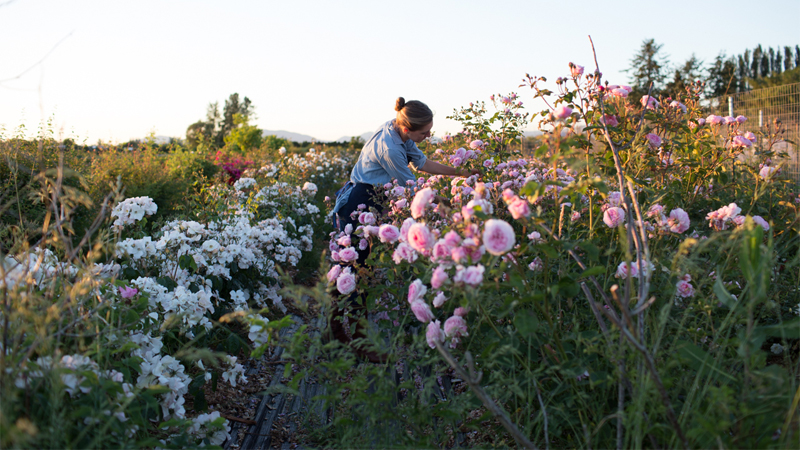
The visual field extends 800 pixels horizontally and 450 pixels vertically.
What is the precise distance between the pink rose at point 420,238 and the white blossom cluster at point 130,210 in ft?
6.12

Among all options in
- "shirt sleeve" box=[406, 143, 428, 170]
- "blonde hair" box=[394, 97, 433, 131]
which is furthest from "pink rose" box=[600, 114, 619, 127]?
"shirt sleeve" box=[406, 143, 428, 170]

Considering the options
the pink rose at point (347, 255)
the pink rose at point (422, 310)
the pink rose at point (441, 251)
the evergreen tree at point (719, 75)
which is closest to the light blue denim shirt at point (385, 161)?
the pink rose at point (347, 255)

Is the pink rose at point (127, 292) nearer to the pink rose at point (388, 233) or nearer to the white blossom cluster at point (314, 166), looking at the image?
the pink rose at point (388, 233)

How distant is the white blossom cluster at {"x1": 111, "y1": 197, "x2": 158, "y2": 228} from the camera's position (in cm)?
268

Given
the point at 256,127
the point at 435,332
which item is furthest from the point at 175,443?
the point at 256,127

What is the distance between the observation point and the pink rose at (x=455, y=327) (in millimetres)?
1586

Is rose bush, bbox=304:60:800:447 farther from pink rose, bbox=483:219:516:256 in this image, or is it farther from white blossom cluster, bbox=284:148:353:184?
white blossom cluster, bbox=284:148:353:184

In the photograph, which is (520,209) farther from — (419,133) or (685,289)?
(419,133)

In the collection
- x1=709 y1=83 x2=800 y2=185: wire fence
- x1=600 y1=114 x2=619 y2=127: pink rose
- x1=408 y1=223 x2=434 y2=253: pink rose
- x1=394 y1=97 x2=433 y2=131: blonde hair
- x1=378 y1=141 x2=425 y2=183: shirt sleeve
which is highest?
x1=709 y1=83 x2=800 y2=185: wire fence

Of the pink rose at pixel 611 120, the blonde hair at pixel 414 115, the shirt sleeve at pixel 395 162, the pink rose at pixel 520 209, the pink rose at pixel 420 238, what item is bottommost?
the pink rose at pixel 420 238

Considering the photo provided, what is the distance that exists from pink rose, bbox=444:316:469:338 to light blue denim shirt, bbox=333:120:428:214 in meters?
1.46

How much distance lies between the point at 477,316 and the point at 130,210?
2182 mm

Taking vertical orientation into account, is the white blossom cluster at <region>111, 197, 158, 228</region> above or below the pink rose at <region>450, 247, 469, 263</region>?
above

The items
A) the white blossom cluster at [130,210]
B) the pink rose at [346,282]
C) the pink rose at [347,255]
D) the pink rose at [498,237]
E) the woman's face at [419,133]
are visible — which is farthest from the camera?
the woman's face at [419,133]
